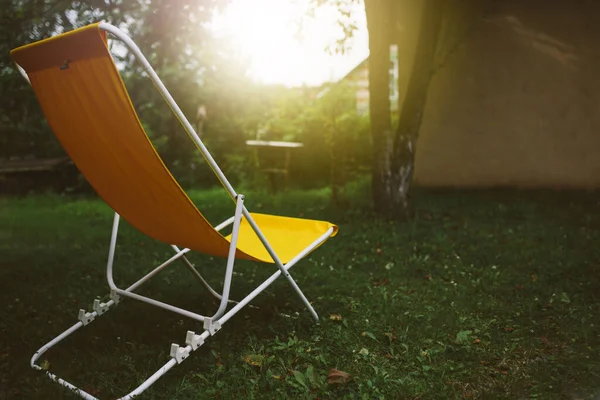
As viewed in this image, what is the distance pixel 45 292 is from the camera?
3.74m

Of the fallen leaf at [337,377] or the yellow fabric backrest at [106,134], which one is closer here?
the yellow fabric backrest at [106,134]

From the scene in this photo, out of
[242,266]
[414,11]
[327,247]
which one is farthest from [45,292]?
[414,11]

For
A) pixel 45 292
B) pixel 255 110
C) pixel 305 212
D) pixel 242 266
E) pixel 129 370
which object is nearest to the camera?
pixel 129 370

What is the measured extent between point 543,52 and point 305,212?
3625 millimetres

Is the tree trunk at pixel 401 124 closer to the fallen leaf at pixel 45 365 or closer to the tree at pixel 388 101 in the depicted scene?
the tree at pixel 388 101

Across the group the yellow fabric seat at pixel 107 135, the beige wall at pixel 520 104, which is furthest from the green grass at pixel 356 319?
the beige wall at pixel 520 104

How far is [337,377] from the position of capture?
2.55m

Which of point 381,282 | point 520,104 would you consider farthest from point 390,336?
point 520,104

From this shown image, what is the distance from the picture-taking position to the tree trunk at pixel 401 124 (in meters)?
5.58

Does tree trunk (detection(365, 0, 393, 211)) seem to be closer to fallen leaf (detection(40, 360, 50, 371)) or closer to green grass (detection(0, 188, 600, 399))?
green grass (detection(0, 188, 600, 399))

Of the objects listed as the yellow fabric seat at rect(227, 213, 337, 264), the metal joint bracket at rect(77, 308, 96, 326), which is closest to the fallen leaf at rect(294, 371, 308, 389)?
the yellow fabric seat at rect(227, 213, 337, 264)

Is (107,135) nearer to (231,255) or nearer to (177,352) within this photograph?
(231,255)

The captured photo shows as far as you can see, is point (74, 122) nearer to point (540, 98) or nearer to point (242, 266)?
point (242, 266)

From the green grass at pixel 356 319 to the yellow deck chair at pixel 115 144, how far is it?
1.04ft
